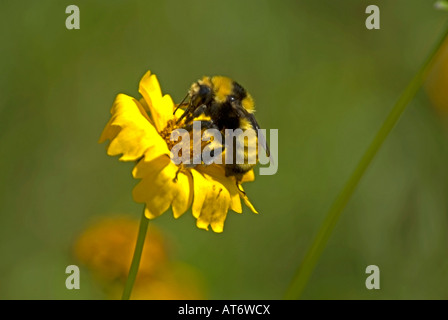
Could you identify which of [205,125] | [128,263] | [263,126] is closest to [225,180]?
[205,125]

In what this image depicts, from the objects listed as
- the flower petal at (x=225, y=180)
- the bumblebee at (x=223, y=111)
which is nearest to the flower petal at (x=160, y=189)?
the flower petal at (x=225, y=180)

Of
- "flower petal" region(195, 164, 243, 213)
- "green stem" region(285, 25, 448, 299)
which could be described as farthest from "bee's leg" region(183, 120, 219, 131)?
"green stem" region(285, 25, 448, 299)

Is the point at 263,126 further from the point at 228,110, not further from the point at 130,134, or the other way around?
the point at 130,134

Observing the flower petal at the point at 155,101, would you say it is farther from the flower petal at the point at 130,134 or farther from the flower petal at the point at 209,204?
the flower petal at the point at 209,204

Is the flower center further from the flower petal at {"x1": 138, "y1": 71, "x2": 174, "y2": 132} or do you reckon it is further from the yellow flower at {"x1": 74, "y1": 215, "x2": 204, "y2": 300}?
the yellow flower at {"x1": 74, "y1": 215, "x2": 204, "y2": 300}

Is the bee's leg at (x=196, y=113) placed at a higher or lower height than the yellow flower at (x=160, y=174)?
higher

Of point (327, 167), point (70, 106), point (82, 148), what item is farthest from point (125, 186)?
point (327, 167)
